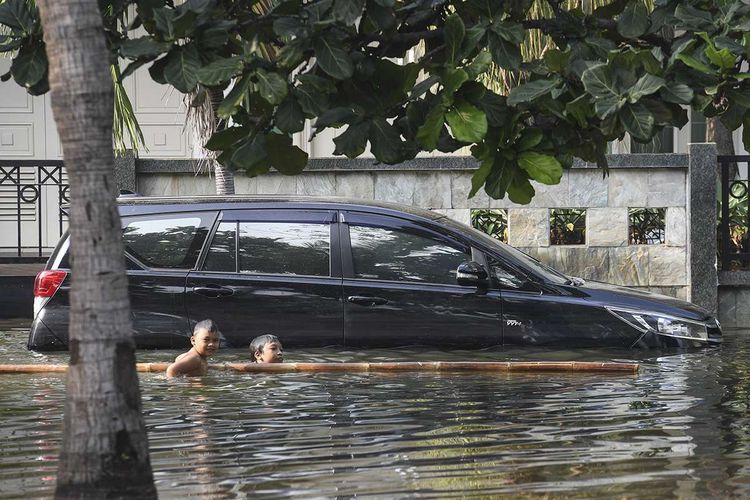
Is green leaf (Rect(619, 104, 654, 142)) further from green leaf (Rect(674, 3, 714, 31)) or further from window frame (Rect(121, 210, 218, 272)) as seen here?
window frame (Rect(121, 210, 218, 272))

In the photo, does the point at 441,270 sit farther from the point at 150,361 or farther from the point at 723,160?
the point at 723,160

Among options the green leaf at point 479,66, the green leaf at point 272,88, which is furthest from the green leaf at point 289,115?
the green leaf at point 479,66

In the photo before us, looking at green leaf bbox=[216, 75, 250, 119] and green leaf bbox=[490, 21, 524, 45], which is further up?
green leaf bbox=[490, 21, 524, 45]

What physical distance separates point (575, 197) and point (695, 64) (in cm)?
831

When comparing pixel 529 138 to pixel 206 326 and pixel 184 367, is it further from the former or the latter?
pixel 206 326

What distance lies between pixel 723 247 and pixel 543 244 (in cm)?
192

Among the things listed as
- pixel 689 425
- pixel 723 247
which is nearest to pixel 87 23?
pixel 689 425

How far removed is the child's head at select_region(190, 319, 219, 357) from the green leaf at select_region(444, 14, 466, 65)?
3.98m

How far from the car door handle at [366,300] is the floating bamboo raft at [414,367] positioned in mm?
694

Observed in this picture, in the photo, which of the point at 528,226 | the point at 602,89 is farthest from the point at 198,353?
the point at 528,226

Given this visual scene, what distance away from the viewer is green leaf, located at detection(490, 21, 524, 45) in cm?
558

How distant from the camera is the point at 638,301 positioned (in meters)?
9.77

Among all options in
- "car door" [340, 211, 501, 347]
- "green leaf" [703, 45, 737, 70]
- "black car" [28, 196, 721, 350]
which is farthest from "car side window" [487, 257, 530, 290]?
"green leaf" [703, 45, 737, 70]

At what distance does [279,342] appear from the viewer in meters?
9.44
